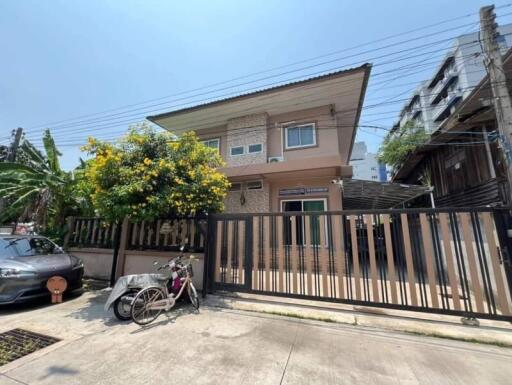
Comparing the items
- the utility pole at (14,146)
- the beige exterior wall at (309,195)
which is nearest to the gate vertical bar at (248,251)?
the beige exterior wall at (309,195)

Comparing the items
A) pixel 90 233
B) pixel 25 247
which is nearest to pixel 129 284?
pixel 25 247

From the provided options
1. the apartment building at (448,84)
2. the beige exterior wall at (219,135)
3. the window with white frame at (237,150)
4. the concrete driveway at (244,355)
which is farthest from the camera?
the apartment building at (448,84)

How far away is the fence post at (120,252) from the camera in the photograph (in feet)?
23.0

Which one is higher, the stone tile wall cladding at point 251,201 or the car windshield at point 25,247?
the stone tile wall cladding at point 251,201

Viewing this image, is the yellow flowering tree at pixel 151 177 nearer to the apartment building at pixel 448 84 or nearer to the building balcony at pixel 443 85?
the apartment building at pixel 448 84

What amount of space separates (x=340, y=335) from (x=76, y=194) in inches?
393

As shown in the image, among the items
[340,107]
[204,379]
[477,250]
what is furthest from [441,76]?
[204,379]

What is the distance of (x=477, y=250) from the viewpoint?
4.23m

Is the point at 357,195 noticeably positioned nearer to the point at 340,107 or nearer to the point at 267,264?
the point at 340,107

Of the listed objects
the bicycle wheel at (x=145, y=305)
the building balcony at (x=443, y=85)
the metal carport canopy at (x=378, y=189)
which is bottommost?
the bicycle wheel at (x=145, y=305)

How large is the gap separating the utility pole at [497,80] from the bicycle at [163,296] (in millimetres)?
7018

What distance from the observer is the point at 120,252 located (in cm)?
716

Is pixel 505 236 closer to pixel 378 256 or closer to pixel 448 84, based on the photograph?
pixel 378 256

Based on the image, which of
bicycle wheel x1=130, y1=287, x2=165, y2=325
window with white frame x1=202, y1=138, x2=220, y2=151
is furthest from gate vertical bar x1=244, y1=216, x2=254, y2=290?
window with white frame x1=202, y1=138, x2=220, y2=151
